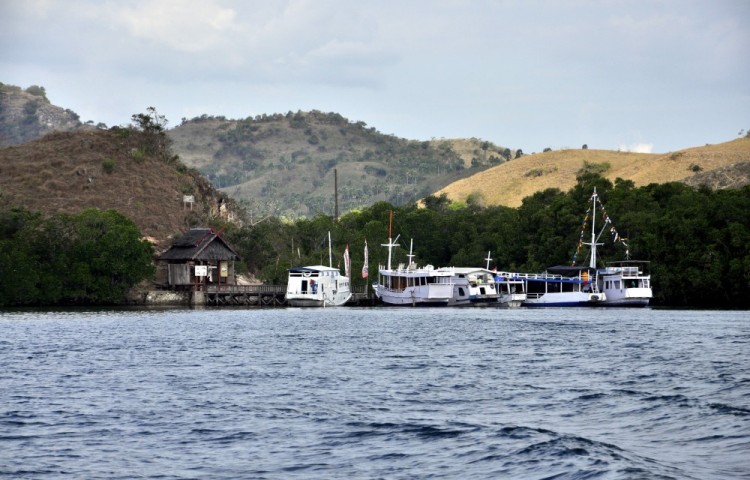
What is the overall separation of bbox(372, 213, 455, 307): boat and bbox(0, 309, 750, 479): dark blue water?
6351cm

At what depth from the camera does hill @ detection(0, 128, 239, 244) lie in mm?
151625

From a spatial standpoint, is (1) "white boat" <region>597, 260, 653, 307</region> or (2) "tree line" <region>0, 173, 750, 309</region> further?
(1) "white boat" <region>597, 260, 653, 307</region>

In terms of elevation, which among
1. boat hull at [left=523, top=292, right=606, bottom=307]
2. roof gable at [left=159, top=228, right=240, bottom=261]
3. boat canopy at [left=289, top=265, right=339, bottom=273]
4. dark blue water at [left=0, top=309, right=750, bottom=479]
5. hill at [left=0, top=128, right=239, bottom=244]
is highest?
hill at [left=0, top=128, right=239, bottom=244]

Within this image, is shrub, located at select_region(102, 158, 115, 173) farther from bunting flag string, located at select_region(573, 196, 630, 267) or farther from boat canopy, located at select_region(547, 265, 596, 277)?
bunting flag string, located at select_region(573, 196, 630, 267)

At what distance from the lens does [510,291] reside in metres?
138

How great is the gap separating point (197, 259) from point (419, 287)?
28.4 meters

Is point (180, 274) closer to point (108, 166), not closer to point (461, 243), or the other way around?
point (108, 166)

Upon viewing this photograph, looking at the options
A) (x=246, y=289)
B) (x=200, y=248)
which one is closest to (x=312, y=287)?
(x=246, y=289)

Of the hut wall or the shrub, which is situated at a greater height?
the shrub

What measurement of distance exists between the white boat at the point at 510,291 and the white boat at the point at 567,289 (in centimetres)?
58

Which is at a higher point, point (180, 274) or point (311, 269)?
point (311, 269)

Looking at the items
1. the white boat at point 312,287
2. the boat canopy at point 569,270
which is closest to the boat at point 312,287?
the white boat at point 312,287

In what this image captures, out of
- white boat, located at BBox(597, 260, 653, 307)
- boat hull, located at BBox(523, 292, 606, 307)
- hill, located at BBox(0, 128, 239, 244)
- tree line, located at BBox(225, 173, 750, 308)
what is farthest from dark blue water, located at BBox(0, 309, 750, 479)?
hill, located at BBox(0, 128, 239, 244)

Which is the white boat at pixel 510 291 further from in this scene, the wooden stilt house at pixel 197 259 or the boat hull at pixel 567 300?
the wooden stilt house at pixel 197 259
